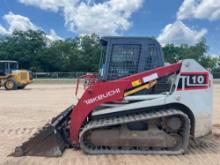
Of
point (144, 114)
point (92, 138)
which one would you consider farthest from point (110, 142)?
point (144, 114)

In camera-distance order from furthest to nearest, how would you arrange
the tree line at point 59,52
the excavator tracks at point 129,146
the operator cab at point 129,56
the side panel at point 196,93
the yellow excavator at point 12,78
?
the tree line at point 59,52
the yellow excavator at point 12,78
the operator cab at point 129,56
the side panel at point 196,93
the excavator tracks at point 129,146

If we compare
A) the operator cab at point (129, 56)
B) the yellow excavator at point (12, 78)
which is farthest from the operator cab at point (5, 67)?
the operator cab at point (129, 56)

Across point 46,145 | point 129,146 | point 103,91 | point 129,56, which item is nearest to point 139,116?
point 129,146

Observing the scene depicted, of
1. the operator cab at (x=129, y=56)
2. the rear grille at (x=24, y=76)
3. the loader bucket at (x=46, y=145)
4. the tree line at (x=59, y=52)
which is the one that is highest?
the tree line at (x=59, y=52)

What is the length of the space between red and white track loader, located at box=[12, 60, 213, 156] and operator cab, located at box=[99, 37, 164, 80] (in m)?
0.46

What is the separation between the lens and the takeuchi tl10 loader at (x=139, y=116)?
281 inches

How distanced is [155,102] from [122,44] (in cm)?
142

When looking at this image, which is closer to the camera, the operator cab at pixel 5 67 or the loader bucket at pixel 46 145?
the loader bucket at pixel 46 145

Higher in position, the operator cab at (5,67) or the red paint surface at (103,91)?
the operator cab at (5,67)

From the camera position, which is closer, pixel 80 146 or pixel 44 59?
pixel 80 146

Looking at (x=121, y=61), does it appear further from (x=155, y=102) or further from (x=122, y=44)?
(x=155, y=102)

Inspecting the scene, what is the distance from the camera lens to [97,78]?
27.0 ft

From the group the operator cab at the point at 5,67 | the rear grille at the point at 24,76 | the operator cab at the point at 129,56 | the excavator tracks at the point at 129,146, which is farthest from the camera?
the operator cab at the point at 5,67

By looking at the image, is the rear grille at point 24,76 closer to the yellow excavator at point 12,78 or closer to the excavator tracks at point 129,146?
the yellow excavator at point 12,78
